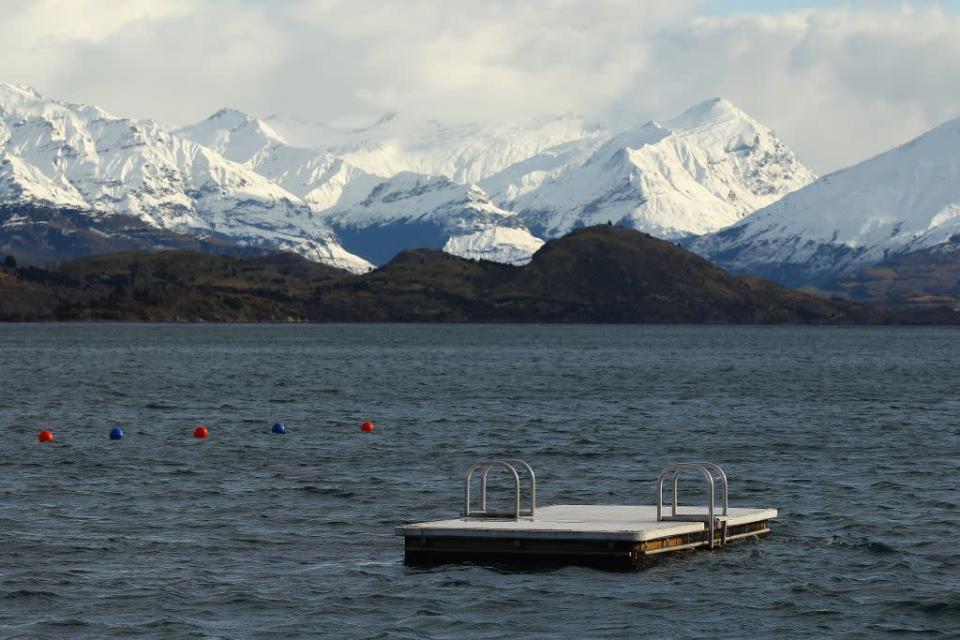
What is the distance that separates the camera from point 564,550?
53031 millimetres

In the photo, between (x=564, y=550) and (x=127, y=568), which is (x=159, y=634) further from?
(x=564, y=550)

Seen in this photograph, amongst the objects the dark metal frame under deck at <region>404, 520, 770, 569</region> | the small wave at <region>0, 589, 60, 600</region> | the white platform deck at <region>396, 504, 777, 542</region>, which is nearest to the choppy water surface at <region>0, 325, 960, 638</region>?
the small wave at <region>0, 589, 60, 600</region>

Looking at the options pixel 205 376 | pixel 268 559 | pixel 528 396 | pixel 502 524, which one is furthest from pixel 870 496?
pixel 205 376

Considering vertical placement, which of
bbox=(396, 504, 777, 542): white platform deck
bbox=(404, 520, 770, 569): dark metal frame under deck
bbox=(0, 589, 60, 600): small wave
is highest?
bbox=(396, 504, 777, 542): white platform deck

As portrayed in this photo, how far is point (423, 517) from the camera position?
64.4 metres

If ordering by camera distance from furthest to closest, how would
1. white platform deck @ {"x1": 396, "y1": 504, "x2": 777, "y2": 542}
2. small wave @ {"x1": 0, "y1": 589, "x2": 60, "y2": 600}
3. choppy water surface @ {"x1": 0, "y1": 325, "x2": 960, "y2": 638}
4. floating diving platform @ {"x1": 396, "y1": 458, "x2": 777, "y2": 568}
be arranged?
white platform deck @ {"x1": 396, "y1": 504, "x2": 777, "y2": 542}, floating diving platform @ {"x1": 396, "y1": 458, "x2": 777, "y2": 568}, small wave @ {"x1": 0, "y1": 589, "x2": 60, "y2": 600}, choppy water surface @ {"x1": 0, "y1": 325, "x2": 960, "y2": 638}

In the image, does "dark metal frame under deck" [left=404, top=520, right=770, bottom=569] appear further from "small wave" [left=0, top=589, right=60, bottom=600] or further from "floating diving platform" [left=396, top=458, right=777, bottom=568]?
"small wave" [left=0, top=589, right=60, bottom=600]

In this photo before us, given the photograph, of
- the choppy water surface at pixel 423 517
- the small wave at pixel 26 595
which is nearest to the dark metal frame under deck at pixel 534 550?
the choppy water surface at pixel 423 517

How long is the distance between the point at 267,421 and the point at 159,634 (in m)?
69.6

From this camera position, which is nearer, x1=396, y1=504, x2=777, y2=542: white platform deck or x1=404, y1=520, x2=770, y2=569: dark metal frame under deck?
x1=404, y1=520, x2=770, y2=569: dark metal frame under deck

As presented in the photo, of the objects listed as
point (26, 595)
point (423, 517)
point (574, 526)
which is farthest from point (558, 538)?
point (26, 595)

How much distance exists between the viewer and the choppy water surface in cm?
4722

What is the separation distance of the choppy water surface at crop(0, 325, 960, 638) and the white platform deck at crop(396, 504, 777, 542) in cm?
105

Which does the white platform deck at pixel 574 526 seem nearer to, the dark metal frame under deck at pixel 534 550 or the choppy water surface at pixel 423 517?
the dark metal frame under deck at pixel 534 550
